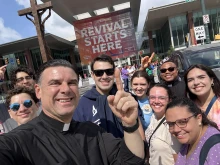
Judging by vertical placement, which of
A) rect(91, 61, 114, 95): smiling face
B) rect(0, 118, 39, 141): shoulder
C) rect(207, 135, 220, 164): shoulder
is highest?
rect(91, 61, 114, 95): smiling face

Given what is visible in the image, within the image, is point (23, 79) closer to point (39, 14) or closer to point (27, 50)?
point (39, 14)

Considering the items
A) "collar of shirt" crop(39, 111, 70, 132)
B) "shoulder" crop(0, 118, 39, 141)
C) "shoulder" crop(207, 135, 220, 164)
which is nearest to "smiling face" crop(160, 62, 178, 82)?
"shoulder" crop(207, 135, 220, 164)

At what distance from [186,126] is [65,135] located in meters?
1.09

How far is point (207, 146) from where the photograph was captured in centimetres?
176

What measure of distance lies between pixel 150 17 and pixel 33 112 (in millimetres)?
29708

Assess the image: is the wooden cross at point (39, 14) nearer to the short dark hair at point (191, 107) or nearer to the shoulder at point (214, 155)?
the short dark hair at point (191, 107)

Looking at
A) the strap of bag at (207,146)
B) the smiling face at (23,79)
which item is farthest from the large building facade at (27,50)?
the strap of bag at (207,146)

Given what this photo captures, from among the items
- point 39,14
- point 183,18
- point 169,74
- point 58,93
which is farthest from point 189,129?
point 183,18

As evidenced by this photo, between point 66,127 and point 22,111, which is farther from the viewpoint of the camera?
point 22,111

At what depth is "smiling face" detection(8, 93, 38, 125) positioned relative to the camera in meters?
2.56

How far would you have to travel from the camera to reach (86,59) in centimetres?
1162

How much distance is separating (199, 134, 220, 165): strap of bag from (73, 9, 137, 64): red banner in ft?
31.3

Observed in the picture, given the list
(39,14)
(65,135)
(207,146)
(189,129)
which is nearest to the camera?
(65,135)

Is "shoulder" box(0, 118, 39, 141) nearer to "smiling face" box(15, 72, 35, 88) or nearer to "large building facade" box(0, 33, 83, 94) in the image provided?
"smiling face" box(15, 72, 35, 88)
